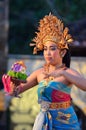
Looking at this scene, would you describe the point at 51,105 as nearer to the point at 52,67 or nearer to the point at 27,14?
the point at 52,67

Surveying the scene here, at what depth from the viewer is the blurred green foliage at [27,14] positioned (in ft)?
51.9

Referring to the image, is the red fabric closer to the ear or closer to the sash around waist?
the sash around waist

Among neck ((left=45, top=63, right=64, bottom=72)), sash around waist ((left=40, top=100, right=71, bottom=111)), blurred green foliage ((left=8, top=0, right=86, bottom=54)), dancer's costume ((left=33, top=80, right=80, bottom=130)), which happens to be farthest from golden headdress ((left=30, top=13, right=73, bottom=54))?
blurred green foliage ((left=8, top=0, right=86, bottom=54))

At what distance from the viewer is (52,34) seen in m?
5.91

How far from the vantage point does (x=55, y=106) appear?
19.0 feet

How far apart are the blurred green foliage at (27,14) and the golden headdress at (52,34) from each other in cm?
945

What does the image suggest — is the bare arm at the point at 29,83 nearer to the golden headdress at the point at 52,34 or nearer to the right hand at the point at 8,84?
the right hand at the point at 8,84

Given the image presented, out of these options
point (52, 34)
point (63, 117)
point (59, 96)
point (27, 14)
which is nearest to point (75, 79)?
point (59, 96)

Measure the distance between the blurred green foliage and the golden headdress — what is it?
945 centimetres

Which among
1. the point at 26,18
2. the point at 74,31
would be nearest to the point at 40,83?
the point at 74,31

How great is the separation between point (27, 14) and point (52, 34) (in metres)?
10.9

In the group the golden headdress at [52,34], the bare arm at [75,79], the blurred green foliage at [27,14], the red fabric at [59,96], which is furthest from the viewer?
the blurred green foliage at [27,14]

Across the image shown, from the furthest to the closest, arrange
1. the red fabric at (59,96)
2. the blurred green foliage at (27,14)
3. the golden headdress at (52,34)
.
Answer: the blurred green foliage at (27,14) < the golden headdress at (52,34) < the red fabric at (59,96)

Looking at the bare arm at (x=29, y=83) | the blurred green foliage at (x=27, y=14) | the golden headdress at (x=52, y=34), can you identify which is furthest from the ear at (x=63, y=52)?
the blurred green foliage at (x=27, y=14)
